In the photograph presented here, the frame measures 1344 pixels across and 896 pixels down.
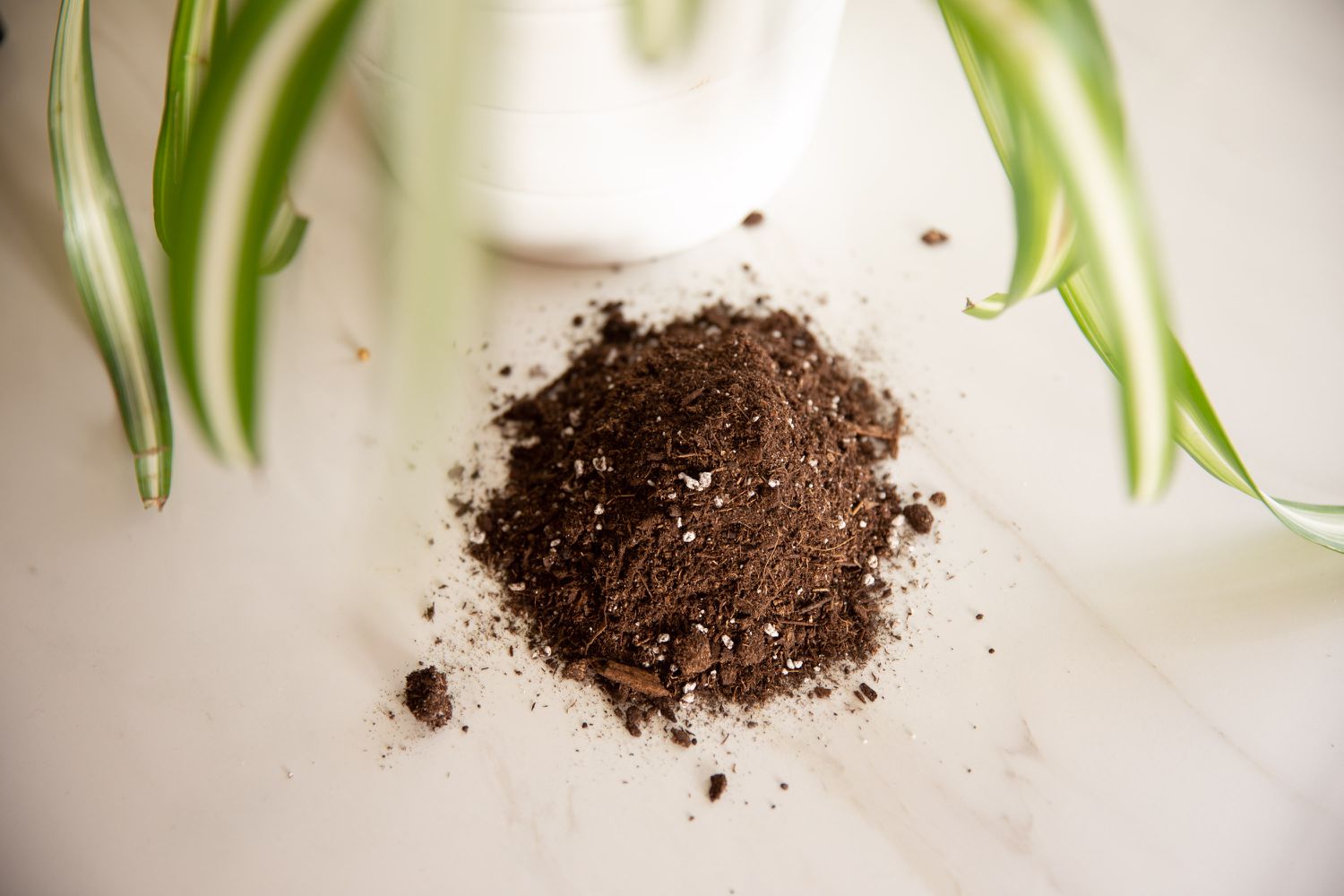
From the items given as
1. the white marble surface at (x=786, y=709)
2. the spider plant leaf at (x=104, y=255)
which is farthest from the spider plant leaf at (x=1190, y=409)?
the spider plant leaf at (x=104, y=255)

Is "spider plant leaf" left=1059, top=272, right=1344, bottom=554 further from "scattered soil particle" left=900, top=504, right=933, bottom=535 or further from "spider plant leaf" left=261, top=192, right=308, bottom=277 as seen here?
"spider plant leaf" left=261, top=192, right=308, bottom=277

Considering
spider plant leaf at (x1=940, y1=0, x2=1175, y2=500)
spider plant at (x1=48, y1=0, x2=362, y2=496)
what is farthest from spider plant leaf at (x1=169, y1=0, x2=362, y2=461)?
spider plant leaf at (x1=940, y1=0, x2=1175, y2=500)

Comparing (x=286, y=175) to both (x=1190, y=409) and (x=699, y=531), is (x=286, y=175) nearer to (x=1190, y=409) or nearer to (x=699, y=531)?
(x=699, y=531)

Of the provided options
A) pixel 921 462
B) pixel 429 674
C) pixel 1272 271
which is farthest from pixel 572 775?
pixel 1272 271

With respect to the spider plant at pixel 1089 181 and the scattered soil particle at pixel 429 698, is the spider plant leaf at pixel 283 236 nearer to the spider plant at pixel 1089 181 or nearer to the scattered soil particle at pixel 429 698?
the scattered soil particle at pixel 429 698

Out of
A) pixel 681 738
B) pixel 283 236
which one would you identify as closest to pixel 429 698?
pixel 681 738

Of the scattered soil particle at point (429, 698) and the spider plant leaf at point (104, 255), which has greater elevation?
the spider plant leaf at point (104, 255)

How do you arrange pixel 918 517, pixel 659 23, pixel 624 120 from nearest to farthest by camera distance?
pixel 659 23
pixel 624 120
pixel 918 517
